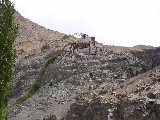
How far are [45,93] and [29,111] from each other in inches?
327

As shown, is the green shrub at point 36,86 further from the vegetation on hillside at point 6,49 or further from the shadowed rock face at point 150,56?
the vegetation on hillside at point 6,49

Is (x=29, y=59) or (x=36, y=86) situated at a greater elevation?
(x=29, y=59)

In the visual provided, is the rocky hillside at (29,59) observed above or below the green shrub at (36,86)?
above

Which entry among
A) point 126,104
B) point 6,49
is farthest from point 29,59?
point 6,49

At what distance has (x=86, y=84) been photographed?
6184 cm

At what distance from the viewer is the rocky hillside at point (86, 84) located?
42969 mm

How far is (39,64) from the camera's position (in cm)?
8656

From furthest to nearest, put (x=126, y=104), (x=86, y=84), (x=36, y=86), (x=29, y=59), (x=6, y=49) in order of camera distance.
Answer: (x=29, y=59), (x=36, y=86), (x=86, y=84), (x=126, y=104), (x=6, y=49)

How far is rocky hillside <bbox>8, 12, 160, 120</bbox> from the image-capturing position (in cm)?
4297

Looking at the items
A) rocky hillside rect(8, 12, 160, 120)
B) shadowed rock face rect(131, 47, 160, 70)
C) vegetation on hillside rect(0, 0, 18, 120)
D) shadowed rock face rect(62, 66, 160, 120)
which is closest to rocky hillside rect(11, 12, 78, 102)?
rocky hillside rect(8, 12, 160, 120)

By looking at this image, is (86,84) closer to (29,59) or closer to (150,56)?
(29,59)

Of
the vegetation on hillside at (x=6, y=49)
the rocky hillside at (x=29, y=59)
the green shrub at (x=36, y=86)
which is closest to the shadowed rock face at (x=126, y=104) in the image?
the green shrub at (x=36, y=86)

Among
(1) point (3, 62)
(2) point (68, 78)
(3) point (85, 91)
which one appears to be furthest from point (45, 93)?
(1) point (3, 62)

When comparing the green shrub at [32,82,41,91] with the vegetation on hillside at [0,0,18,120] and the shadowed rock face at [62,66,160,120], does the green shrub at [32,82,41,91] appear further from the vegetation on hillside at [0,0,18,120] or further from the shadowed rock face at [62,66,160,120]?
the vegetation on hillside at [0,0,18,120]
